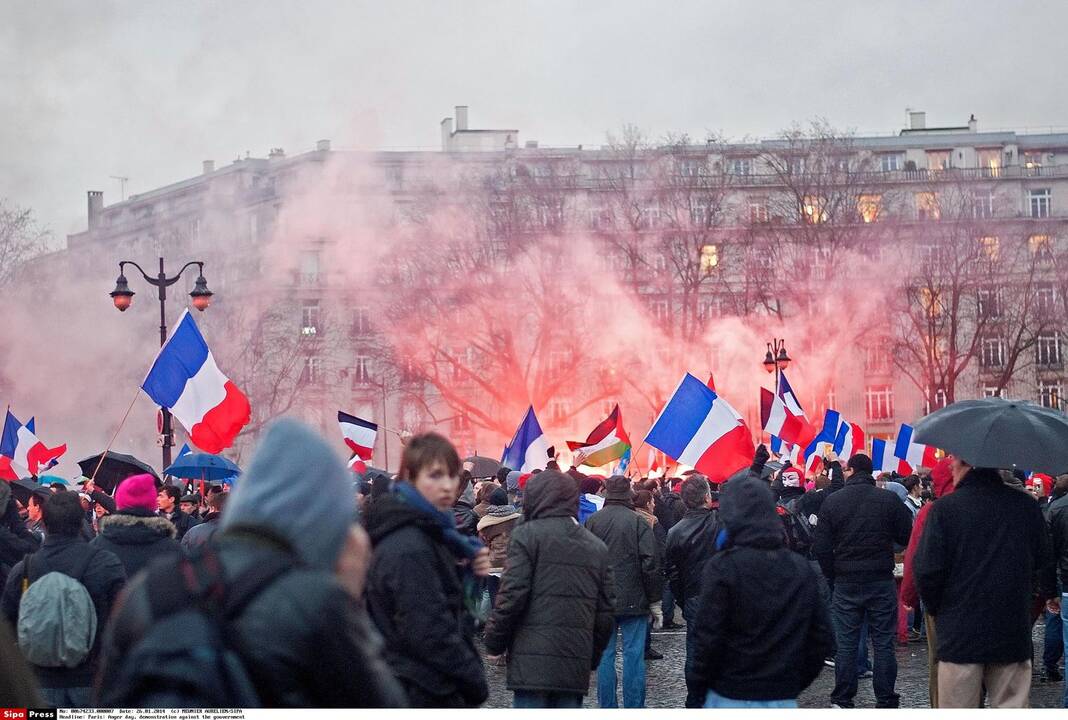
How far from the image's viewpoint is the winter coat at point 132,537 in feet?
19.3

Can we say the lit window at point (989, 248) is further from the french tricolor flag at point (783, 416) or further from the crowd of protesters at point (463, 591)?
the crowd of protesters at point (463, 591)

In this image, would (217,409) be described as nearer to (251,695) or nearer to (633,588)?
(633,588)

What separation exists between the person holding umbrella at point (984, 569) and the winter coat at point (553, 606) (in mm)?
1288

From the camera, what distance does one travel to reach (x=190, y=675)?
74.9 inches

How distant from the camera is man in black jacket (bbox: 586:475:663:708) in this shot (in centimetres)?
759

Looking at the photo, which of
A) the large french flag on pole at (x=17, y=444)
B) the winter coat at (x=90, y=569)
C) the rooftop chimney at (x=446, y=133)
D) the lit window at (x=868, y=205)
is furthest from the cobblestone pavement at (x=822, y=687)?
the rooftop chimney at (x=446, y=133)

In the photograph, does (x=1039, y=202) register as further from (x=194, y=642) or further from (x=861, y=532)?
(x=194, y=642)

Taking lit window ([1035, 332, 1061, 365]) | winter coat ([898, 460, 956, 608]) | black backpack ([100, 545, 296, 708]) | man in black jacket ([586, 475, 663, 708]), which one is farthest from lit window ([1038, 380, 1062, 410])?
black backpack ([100, 545, 296, 708])

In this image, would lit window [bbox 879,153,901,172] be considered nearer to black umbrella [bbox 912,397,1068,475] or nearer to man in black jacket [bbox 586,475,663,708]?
man in black jacket [bbox 586,475,663,708]

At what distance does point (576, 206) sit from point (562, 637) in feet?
107

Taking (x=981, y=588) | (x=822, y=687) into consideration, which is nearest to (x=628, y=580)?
(x=822, y=687)

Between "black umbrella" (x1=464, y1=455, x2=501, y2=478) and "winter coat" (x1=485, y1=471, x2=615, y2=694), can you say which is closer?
"winter coat" (x1=485, y1=471, x2=615, y2=694)

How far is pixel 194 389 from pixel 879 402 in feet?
108

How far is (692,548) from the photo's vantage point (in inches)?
305
